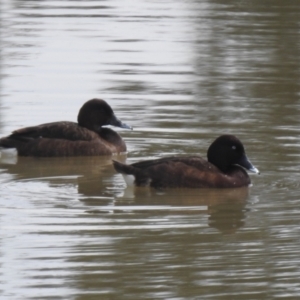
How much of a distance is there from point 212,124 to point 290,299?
22.1 ft

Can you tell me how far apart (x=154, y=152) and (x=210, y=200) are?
2.17m

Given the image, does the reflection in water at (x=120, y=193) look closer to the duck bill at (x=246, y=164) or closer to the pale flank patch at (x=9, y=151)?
the pale flank patch at (x=9, y=151)

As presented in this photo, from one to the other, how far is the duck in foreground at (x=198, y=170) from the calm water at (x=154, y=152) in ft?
0.40

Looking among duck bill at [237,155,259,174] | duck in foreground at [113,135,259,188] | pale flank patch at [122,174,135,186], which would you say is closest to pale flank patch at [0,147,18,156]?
duck in foreground at [113,135,259,188]

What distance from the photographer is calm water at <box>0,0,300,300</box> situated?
8.79m

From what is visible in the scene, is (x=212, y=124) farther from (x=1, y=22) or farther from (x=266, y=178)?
(x=1, y=22)

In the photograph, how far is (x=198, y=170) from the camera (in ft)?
38.9

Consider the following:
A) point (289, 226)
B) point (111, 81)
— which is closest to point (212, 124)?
point (111, 81)

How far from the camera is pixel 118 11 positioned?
2623 centimetres

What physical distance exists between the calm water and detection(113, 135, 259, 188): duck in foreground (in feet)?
0.40

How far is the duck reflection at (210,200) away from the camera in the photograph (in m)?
10.8

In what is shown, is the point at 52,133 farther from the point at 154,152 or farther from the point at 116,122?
the point at 154,152

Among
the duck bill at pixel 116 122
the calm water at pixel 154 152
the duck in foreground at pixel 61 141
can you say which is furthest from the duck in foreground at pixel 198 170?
the duck bill at pixel 116 122

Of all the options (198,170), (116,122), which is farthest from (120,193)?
(116,122)
